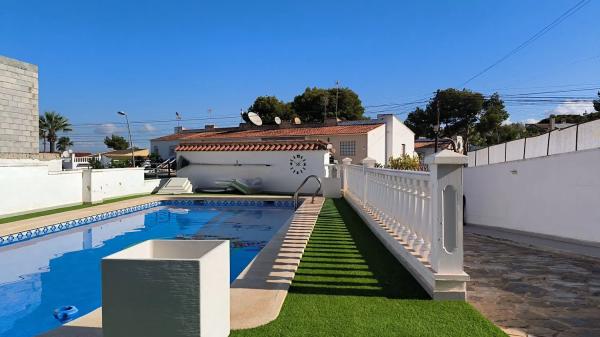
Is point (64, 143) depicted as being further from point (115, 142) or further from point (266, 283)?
point (266, 283)

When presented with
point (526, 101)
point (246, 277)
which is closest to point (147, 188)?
point (246, 277)

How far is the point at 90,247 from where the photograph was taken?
9883 mm

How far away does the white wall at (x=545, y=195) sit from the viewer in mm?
7363

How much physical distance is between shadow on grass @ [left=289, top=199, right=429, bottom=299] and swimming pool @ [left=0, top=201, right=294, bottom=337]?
6.91 feet

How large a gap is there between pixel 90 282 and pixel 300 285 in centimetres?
472

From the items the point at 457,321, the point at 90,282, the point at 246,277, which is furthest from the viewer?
the point at 90,282

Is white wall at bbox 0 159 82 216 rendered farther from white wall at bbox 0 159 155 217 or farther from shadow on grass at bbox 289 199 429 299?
shadow on grass at bbox 289 199 429 299

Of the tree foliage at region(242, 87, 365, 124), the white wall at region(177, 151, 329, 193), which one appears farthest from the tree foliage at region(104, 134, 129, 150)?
the white wall at region(177, 151, 329, 193)

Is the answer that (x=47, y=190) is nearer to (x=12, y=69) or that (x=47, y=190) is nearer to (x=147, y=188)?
(x=12, y=69)

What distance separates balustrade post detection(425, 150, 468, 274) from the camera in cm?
384

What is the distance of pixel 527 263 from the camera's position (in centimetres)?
581

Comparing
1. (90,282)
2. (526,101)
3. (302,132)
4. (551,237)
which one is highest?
(526,101)

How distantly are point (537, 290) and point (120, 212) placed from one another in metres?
13.5

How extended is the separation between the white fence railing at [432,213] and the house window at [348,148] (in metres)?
22.0
